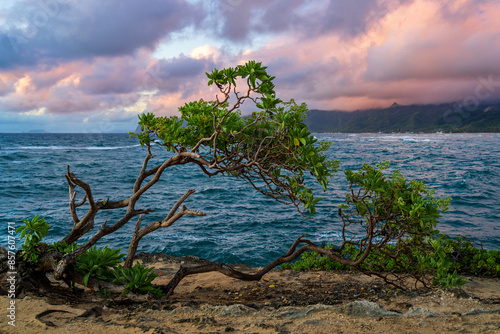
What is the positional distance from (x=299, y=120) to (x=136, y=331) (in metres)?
3.50

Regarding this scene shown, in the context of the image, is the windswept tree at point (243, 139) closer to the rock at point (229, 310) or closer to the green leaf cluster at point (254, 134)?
the green leaf cluster at point (254, 134)

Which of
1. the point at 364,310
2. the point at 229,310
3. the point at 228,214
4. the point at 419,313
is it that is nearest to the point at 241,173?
the point at 229,310

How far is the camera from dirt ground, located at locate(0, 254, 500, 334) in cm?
413

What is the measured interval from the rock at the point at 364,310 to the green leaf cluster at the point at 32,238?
5.19m

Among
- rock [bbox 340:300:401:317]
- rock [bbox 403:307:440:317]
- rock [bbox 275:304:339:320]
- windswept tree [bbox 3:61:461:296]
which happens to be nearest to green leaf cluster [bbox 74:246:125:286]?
windswept tree [bbox 3:61:461:296]

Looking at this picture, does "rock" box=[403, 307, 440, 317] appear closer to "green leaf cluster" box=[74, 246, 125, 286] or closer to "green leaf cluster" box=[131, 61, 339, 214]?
"green leaf cluster" box=[131, 61, 339, 214]

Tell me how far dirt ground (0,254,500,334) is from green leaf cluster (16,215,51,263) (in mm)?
748

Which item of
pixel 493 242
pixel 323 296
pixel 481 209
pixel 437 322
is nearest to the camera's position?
pixel 437 322

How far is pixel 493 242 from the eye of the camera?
13062mm

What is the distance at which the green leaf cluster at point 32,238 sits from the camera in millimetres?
5672

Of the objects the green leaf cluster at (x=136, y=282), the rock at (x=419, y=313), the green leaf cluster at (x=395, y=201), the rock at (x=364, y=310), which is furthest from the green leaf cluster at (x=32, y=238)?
the rock at (x=419, y=313)

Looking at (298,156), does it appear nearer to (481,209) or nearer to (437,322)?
(437,322)

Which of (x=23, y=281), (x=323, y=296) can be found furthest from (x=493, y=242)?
(x=23, y=281)

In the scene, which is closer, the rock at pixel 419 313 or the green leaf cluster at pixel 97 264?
the rock at pixel 419 313
